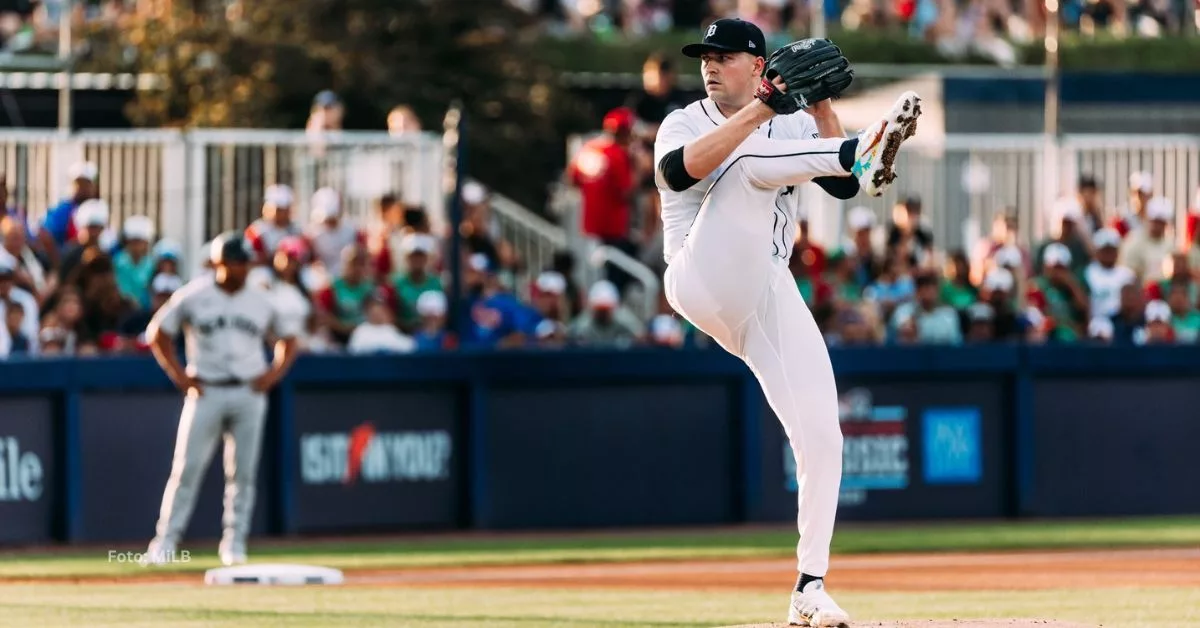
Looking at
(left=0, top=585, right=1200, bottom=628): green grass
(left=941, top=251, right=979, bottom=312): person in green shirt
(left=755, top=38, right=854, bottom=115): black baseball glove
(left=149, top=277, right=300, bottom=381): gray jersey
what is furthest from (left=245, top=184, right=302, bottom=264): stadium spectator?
(left=755, top=38, right=854, bottom=115): black baseball glove

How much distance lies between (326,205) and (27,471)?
3108 millimetres

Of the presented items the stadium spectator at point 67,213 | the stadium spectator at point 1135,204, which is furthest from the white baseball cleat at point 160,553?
the stadium spectator at point 1135,204

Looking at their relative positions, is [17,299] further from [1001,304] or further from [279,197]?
[1001,304]

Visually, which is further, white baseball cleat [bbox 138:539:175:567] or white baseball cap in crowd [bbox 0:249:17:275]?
white baseball cap in crowd [bbox 0:249:17:275]

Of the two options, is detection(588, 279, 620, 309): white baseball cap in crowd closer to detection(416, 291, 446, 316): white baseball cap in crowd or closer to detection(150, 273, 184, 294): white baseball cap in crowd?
detection(416, 291, 446, 316): white baseball cap in crowd

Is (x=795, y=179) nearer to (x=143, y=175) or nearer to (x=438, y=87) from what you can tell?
(x=143, y=175)

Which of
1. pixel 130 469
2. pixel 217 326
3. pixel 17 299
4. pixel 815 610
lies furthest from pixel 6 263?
pixel 815 610

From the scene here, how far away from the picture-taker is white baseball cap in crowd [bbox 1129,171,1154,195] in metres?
18.5

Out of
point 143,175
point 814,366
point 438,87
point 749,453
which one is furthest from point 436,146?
point 814,366

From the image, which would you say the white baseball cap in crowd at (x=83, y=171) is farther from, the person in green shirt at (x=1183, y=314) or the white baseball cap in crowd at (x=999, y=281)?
the person in green shirt at (x=1183, y=314)

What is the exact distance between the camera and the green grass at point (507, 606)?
396 inches

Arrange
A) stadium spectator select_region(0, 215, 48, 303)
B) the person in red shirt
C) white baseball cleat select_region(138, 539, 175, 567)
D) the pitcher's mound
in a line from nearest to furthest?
the pitcher's mound, white baseball cleat select_region(138, 539, 175, 567), stadium spectator select_region(0, 215, 48, 303), the person in red shirt

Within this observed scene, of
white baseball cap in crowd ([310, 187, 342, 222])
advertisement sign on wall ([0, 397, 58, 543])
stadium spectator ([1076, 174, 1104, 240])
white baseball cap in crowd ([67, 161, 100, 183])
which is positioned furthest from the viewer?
stadium spectator ([1076, 174, 1104, 240])

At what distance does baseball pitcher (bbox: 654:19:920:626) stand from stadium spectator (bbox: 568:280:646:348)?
8523 millimetres
